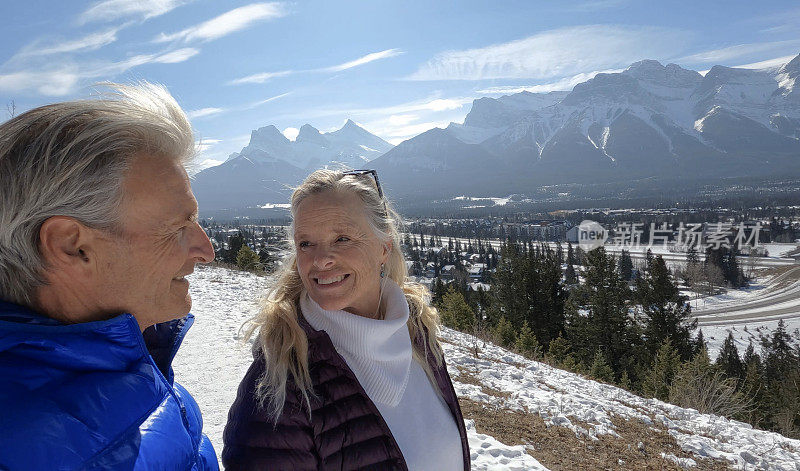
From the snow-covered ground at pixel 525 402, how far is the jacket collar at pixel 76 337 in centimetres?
329

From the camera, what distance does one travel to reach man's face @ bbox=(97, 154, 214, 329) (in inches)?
44.5

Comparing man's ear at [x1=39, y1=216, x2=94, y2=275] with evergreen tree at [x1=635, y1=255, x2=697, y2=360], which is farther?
evergreen tree at [x1=635, y1=255, x2=697, y2=360]

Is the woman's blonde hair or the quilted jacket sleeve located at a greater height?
the woman's blonde hair

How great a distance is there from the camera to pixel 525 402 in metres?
6.77

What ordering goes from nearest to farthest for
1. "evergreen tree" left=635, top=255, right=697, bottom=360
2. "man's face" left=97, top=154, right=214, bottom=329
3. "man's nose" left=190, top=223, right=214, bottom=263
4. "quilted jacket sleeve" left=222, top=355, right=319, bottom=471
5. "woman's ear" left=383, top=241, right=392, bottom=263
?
"man's face" left=97, top=154, right=214, bottom=329, "man's nose" left=190, top=223, right=214, bottom=263, "quilted jacket sleeve" left=222, top=355, right=319, bottom=471, "woman's ear" left=383, top=241, right=392, bottom=263, "evergreen tree" left=635, top=255, right=697, bottom=360

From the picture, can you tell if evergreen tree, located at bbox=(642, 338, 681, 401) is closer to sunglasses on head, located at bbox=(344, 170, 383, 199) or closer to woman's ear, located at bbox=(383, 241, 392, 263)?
woman's ear, located at bbox=(383, 241, 392, 263)

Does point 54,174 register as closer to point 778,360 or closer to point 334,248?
point 334,248

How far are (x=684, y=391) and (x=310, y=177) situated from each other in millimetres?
11185

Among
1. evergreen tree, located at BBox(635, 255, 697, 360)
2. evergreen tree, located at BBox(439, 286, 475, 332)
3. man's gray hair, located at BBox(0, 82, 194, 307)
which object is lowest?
evergreen tree, located at BBox(635, 255, 697, 360)

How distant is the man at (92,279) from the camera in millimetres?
820

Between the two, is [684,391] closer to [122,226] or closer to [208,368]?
[208,368]

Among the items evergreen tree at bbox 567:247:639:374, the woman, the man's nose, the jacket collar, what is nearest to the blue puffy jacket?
the jacket collar

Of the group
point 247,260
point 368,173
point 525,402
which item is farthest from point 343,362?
point 247,260

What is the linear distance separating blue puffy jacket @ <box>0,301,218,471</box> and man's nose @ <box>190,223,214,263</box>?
0.31 m
